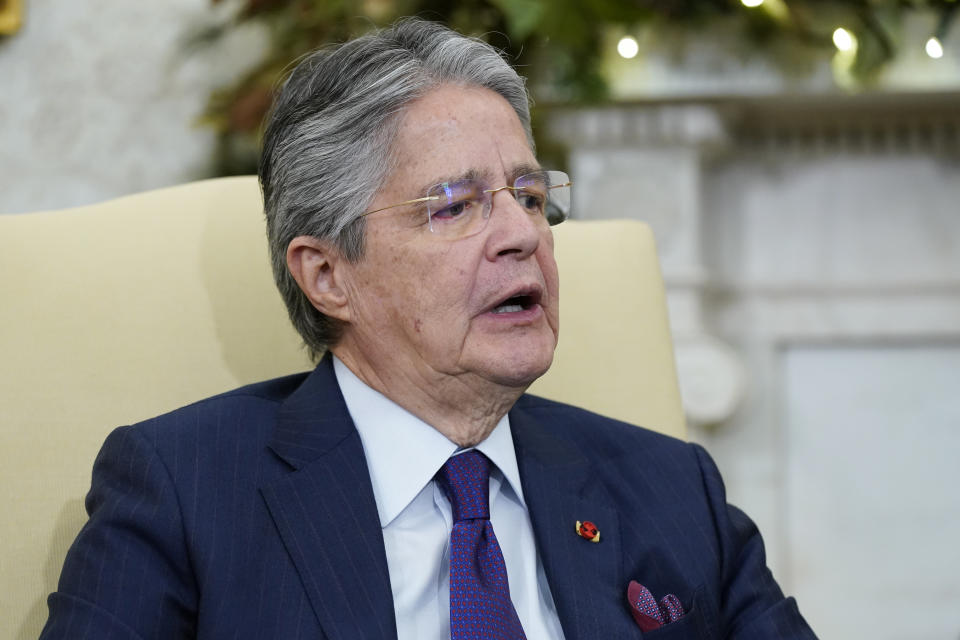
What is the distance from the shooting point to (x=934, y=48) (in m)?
2.60

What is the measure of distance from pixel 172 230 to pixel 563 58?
136 cm

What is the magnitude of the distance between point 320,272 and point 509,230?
0.85 feet

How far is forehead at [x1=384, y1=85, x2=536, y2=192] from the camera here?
4.28 feet

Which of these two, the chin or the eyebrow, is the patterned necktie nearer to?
the chin

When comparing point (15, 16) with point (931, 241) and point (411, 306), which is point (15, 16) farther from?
point (931, 241)

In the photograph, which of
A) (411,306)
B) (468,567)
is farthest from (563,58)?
(468,567)

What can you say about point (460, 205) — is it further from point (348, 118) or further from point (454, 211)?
point (348, 118)

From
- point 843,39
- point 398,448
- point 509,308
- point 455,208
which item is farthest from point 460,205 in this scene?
point 843,39

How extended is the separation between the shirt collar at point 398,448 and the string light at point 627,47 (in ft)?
4.89

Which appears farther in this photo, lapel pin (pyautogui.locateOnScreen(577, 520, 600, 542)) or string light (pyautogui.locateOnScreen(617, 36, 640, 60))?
string light (pyautogui.locateOnScreen(617, 36, 640, 60))

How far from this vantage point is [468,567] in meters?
1.21

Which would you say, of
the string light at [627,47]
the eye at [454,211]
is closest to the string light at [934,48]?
the string light at [627,47]

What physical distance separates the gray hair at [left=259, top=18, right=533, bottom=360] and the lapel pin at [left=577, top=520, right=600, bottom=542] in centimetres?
39

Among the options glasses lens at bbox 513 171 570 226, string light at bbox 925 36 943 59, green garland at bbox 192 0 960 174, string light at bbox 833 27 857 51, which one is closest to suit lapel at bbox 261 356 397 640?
glasses lens at bbox 513 171 570 226
